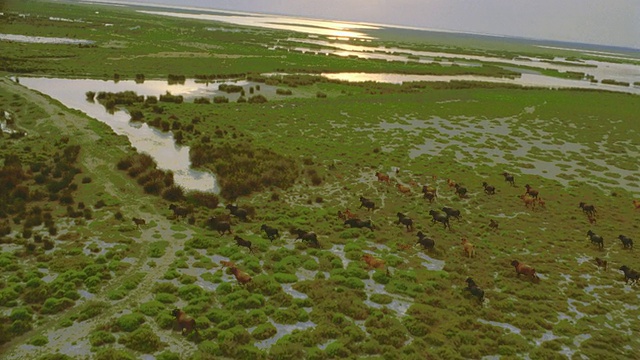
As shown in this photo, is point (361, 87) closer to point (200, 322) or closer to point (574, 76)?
point (200, 322)

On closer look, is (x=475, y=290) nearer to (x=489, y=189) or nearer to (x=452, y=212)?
(x=452, y=212)

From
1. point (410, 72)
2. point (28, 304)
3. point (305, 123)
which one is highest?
point (410, 72)

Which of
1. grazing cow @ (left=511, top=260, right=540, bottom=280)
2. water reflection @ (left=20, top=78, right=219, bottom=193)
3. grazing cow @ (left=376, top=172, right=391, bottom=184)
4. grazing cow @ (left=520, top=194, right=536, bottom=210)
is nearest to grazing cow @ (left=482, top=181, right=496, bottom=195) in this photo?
grazing cow @ (left=520, top=194, right=536, bottom=210)

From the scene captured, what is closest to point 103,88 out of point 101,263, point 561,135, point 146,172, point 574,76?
point 146,172

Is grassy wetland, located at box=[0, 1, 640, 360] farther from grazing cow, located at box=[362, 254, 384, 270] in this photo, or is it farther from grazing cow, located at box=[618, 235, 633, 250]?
grazing cow, located at box=[618, 235, 633, 250]

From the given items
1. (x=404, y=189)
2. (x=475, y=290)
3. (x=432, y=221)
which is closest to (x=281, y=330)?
(x=475, y=290)

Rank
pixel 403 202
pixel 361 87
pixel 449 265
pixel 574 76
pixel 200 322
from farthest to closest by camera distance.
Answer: pixel 574 76, pixel 361 87, pixel 403 202, pixel 449 265, pixel 200 322
